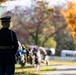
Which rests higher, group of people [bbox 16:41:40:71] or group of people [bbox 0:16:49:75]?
group of people [bbox 0:16:49:75]

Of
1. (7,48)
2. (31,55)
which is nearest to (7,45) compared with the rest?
(7,48)

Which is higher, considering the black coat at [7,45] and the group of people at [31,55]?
the black coat at [7,45]

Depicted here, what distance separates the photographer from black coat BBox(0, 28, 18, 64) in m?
7.39

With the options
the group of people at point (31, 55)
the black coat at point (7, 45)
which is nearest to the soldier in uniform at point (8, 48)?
the black coat at point (7, 45)

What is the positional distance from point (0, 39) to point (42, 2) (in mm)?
37005

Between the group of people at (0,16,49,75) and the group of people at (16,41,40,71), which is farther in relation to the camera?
the group of people at (16,41,40,71)

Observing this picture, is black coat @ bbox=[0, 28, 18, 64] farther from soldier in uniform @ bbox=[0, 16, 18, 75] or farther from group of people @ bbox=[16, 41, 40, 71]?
group of people @ bbox=[16, 41, 40, 71]

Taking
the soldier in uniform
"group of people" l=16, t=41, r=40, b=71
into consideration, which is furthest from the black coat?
"group of people" l=16, t=41, r=40, b=71

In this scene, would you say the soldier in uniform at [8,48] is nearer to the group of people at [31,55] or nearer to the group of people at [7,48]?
the group of people at [7,48]

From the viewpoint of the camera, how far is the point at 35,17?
50969mm

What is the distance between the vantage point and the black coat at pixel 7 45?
7391 millimetres

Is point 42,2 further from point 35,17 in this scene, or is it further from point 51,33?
point 51,33

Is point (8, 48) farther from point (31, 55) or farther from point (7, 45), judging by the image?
point (31, 55)

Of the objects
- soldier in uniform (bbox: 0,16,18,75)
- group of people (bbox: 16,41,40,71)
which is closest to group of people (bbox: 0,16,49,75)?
soldier in uniform (bbox: 0,16,18,75)
